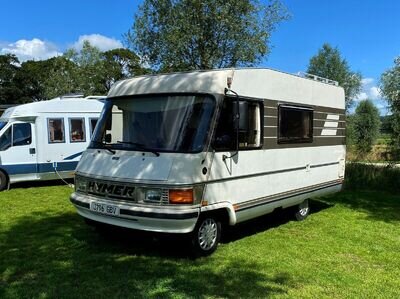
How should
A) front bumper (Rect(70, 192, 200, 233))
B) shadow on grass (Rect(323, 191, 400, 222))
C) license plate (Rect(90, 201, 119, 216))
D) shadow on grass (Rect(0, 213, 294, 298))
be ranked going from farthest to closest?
shadow on grass (Rect(323, 191, 400, 222)) < license plate (Rect(90, 201, 119, 216)) < front bumper (Rect(70, 192, 200, 233)) < shadow on grass (Rect(0, 213, 294, 298))

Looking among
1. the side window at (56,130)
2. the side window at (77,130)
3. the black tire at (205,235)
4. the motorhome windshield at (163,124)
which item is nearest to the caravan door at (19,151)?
the side window at (56,130)

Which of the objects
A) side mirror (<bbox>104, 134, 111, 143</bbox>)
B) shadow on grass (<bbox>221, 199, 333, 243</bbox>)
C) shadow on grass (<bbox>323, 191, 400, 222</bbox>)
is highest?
side mirror (<bbox>104, 134, 111, 143</bbox>)

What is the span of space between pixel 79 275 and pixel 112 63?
5250 centimetres

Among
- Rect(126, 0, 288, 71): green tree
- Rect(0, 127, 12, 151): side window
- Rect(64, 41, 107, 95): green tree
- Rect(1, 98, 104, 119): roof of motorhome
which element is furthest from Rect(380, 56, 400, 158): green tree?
Rect(64, 41, 107, 95): green tree

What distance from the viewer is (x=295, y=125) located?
8.58 meters

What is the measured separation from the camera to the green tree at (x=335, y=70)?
40.5m

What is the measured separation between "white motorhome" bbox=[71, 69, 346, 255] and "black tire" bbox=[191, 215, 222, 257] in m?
0.01

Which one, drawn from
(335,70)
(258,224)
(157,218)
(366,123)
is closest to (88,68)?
(335,70)

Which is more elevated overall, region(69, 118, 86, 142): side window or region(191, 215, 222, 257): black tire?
region(69, 118, 86, 142): side window

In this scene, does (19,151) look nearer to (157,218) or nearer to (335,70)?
(157,218)

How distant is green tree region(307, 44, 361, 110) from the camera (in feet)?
133

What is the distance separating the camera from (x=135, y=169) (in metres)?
6.25

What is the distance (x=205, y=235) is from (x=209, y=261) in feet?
1.23

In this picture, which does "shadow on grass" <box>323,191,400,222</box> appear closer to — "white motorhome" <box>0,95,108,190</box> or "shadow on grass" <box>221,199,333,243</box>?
"shadow on grass" <box>221,199,333,243</box>
